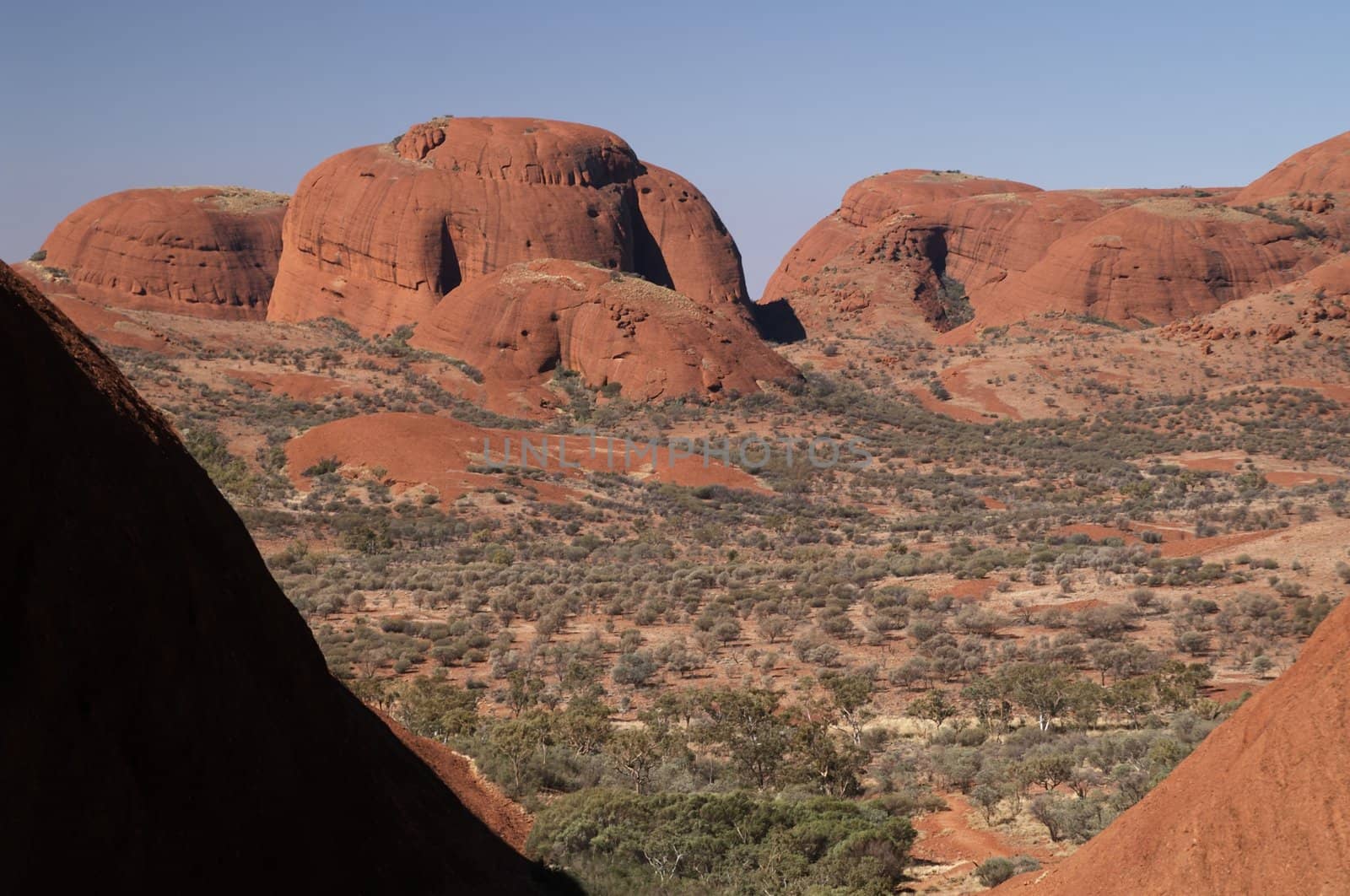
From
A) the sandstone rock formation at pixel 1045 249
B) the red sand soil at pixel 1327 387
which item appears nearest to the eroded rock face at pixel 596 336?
the red sand soil at pixel 1327 387

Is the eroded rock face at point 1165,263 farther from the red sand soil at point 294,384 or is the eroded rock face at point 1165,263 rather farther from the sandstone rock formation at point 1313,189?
the red sand soil at point 294,384

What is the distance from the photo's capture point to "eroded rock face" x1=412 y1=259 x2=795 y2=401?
51531mm

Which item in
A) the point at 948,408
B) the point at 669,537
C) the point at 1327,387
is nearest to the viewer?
the point at 669,537

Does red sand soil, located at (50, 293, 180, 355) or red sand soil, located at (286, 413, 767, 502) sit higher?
red sand soil, located at (50, 293, 180, 355)

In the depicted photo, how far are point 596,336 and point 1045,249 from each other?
39.3m

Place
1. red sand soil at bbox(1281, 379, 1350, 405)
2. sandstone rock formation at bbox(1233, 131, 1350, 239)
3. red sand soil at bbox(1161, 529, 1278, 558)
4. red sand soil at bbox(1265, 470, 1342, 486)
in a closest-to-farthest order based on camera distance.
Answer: red sand soil at bbox(1161, 529, 1278, 558) < red sand soil at bbox(1265, 470, 1342, 486) < red sand soil at bbox(1281, 379, 1350, 405) < sandstone rock formation at bbox(1233, 131, 1350, 239)

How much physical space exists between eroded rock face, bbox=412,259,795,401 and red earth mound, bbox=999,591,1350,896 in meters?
43.9

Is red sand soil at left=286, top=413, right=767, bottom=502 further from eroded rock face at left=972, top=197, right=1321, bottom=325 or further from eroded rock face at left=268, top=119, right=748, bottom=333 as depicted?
eroded rock face at left=972, top=197, right=1321, bottom=325

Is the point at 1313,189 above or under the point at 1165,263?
above

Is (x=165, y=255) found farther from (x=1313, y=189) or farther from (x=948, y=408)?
(x=1313, y=189)

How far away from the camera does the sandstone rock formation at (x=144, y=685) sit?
16.8ft

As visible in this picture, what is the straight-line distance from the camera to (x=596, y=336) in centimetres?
5266

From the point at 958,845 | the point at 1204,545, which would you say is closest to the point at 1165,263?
the point at 1204,545

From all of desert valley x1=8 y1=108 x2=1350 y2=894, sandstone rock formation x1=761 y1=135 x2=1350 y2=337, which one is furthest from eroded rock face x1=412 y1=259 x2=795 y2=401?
sandstone rock formation x1=761 y1=135 x2=1350 y2=337
